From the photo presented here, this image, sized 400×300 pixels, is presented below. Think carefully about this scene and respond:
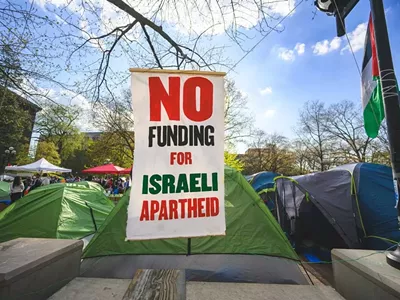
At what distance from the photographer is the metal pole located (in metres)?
1.80

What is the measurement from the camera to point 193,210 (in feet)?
6.39

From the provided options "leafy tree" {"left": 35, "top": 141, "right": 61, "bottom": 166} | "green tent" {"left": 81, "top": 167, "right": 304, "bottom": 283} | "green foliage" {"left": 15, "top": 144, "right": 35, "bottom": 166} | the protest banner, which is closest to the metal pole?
"green tent" {"left": 81, "top": 167, "right": 304, "bottom": 283}

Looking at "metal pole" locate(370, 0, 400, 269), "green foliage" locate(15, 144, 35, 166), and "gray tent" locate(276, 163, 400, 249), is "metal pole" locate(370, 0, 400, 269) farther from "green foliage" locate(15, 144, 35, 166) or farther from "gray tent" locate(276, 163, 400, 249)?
"green foliage" locate(15, 144, 35, 166)

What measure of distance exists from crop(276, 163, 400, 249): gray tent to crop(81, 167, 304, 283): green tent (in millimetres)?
1939

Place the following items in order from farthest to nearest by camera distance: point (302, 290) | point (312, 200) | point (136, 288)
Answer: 1. point (312, 200)
2. point (302, 290)
3. point (136, 288)

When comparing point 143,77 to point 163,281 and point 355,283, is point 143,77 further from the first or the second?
point 355,283

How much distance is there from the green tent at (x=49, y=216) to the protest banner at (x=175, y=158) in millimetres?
3525

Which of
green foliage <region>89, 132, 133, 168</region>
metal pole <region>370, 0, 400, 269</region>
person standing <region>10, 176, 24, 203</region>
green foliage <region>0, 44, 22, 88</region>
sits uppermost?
green foliage <region>89, 132, 133, 168</region>

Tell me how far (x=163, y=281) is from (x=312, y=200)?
388cm

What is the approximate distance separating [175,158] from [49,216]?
4070 mm

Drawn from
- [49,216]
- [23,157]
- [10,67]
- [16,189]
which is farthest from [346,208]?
[23,157]

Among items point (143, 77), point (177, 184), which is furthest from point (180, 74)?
point (177, 184)

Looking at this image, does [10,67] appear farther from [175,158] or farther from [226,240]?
[226,240]

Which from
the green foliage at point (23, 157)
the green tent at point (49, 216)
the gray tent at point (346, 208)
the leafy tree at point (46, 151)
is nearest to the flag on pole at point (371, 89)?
the gray tent at point (346, 208)
